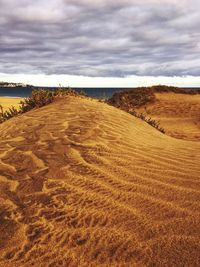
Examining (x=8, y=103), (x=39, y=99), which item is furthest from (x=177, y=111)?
(x=39, y=99)

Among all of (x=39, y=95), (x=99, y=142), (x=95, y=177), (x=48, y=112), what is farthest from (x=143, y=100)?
(x=95, y=177)

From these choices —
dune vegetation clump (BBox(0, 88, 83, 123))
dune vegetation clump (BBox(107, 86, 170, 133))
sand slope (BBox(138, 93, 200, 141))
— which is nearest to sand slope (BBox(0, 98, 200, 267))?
dune vegetation clump (BBox(0, 88, 83, 123))

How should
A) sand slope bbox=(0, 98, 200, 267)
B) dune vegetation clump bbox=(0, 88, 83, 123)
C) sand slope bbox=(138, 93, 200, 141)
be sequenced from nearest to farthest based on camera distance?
sand slope bbox=(0, 98, 200, 267) → dune vegetation clump bbox=(0, 88, 83, 123) → sand slope bbox=(138, 93, 200, 141)

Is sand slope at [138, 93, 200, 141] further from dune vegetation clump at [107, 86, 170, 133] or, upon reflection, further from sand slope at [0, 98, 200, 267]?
sand slope at [0, 98, 200, 267]

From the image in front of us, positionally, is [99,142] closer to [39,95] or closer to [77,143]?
[77,143]

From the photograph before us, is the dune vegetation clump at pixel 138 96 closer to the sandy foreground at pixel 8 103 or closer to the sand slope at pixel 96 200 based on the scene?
the sandy foreground at pixel 8 103

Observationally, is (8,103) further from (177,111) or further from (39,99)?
(39,99)

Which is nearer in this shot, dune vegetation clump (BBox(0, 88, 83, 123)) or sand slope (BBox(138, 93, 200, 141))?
dune vegetation clump (BBox(0, 88, 83, 123))
